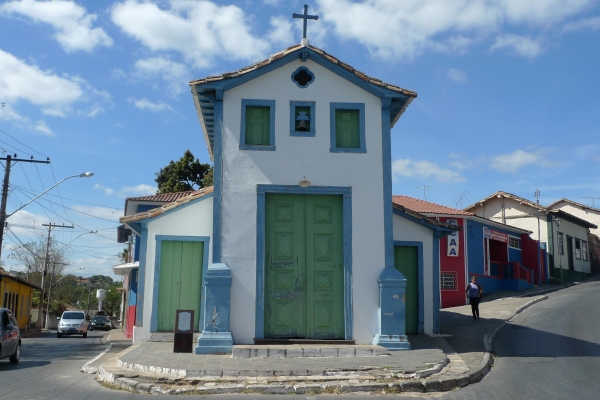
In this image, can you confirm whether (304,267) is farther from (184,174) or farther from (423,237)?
(184,174)

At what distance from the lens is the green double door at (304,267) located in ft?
39.4

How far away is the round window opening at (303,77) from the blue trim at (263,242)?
2.26 meters

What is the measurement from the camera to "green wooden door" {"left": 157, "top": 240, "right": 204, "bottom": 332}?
1459 cm

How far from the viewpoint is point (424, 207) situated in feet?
86.9

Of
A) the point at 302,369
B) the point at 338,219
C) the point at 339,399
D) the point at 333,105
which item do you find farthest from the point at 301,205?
the point at 339,399

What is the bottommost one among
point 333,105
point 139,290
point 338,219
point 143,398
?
point 143,398

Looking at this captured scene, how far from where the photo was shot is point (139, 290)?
14562 millimetres

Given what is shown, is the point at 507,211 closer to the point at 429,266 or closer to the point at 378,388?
the point at 429,266

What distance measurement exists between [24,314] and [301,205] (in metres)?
35.7

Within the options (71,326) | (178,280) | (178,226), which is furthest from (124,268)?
(71,326)

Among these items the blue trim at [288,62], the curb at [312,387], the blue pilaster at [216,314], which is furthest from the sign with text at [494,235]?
the curb at [312,387]

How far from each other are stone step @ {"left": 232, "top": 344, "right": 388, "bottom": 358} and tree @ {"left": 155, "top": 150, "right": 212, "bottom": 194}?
27910mm

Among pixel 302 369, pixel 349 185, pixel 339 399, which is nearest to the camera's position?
pixel 339 399

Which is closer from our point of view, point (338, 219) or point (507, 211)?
point (338, 219)
